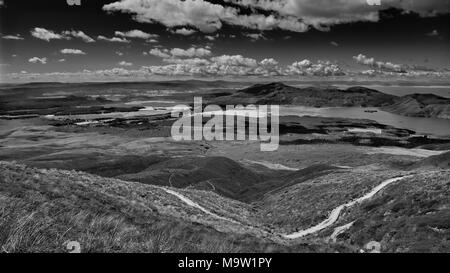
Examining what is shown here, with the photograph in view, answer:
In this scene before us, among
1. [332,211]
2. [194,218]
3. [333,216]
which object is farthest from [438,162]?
[194,218]

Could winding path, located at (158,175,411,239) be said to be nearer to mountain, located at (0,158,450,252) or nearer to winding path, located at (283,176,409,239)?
Answer: winding path, located at (283,176,409,239)

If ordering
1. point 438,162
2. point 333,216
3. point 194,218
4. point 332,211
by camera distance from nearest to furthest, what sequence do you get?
1. point 194,218
2. point 333,216
3. point 332,211
4. point 438,162

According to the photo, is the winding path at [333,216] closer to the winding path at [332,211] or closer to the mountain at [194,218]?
the winding path at [332,211]

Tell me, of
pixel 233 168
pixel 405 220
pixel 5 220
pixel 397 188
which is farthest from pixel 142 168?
pixel 5 220

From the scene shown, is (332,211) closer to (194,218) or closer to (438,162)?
(194,218)

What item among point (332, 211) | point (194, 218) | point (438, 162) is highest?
point (194, 218)

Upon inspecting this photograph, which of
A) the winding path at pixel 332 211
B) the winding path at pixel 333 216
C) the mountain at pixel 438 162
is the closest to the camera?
the winding path at pixel 333 216

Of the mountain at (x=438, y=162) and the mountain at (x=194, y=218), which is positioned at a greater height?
the mountain at (x=194, y=218)

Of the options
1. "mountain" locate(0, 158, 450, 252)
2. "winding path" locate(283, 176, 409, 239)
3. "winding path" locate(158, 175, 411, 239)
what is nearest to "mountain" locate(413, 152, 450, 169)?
"mountain" locate(0, 158, 450, 252)

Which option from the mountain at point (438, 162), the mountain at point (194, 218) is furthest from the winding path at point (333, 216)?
the mountain at point (438, 162)

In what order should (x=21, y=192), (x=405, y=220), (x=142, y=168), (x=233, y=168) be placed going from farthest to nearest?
1. (x=142, y=168)
2. (x=233, y=168)
3. (x=405, y=220)
4. (x=21, y=192)
